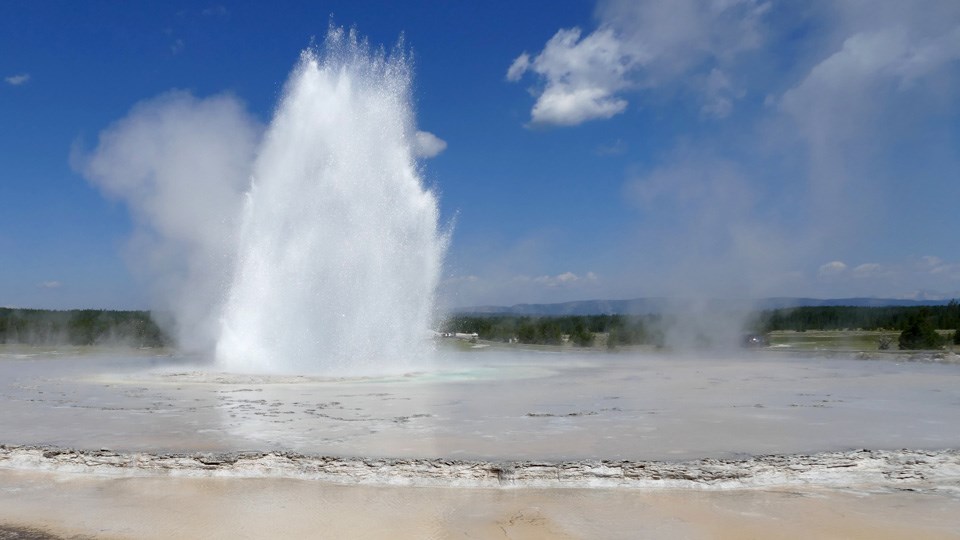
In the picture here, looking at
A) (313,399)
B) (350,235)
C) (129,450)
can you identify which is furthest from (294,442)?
(350,235)

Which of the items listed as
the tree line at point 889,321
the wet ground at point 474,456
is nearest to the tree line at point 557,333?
the tree line at point 889,321

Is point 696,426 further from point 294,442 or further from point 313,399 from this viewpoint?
point 313,399

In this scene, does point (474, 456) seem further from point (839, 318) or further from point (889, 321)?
point (839, 318)

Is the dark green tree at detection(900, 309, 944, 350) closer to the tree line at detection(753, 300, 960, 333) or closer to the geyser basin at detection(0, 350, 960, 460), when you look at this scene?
the geyser basin at detection(0, 350, 960, 460)

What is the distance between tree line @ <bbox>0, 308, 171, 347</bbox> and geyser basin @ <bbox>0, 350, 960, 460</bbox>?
58.0 feet

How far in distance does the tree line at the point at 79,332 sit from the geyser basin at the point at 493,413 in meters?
17.7

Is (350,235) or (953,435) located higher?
(350,235)

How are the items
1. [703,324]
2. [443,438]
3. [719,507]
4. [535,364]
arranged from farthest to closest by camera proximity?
1. [703,324]
2. [535,364]
3. [443,438]
4. [719,507]

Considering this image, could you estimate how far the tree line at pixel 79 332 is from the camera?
35375 mm

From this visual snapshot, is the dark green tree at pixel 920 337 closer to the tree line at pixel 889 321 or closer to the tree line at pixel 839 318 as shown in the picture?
the tree line at pixel 889 321

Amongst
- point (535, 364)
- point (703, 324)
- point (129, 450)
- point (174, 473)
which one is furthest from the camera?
point (703, 324)

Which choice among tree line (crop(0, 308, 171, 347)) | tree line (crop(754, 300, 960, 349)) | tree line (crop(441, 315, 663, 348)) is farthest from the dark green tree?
tree line (crop(0, 308, 171, 347))

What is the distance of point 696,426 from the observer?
9461 mm

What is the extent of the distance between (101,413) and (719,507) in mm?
9228
